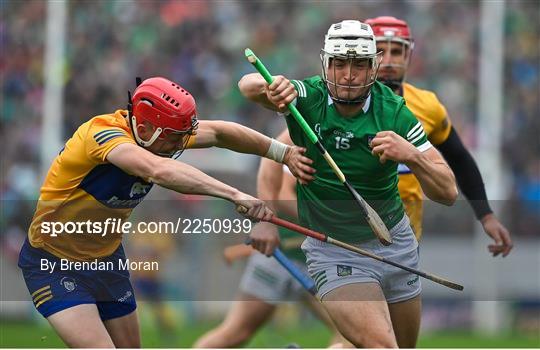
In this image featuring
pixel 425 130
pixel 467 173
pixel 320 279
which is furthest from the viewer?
pixel 467 173

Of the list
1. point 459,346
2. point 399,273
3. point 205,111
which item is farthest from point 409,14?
point 399,273

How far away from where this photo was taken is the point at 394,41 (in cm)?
761

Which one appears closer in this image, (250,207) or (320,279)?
(250,207)

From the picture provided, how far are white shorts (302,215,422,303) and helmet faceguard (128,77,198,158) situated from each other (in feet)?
3.11

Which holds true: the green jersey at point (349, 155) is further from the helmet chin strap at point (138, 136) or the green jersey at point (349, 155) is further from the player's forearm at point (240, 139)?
the helmet chin strap at point (138, 136)

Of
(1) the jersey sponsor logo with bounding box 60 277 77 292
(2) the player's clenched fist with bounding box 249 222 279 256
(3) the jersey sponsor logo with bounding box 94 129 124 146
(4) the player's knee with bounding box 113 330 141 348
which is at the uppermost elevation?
(3) the jersey sponsor logo with bounding box 94 129 124 146

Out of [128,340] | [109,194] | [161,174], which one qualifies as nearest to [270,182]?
[128,340]

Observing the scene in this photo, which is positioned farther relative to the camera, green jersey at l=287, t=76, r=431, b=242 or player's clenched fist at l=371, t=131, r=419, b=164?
green jersey at l=287, t=76, r=431, b=242

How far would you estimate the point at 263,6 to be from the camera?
16.4m

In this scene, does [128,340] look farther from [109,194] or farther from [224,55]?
[224,55]

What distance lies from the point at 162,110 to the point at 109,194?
21.3 inches

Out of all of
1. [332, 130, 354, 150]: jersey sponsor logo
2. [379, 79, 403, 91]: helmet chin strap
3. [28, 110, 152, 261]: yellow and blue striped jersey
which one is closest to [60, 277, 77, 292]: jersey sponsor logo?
[28, 110, 152, 261]: yellow and blue striped jersey

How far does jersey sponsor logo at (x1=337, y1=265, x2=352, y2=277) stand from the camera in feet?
20.8

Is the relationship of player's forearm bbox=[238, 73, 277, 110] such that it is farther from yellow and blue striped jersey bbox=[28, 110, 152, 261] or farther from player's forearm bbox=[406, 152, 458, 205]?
player's forearm bbox=[406, 152, 458, 205]
